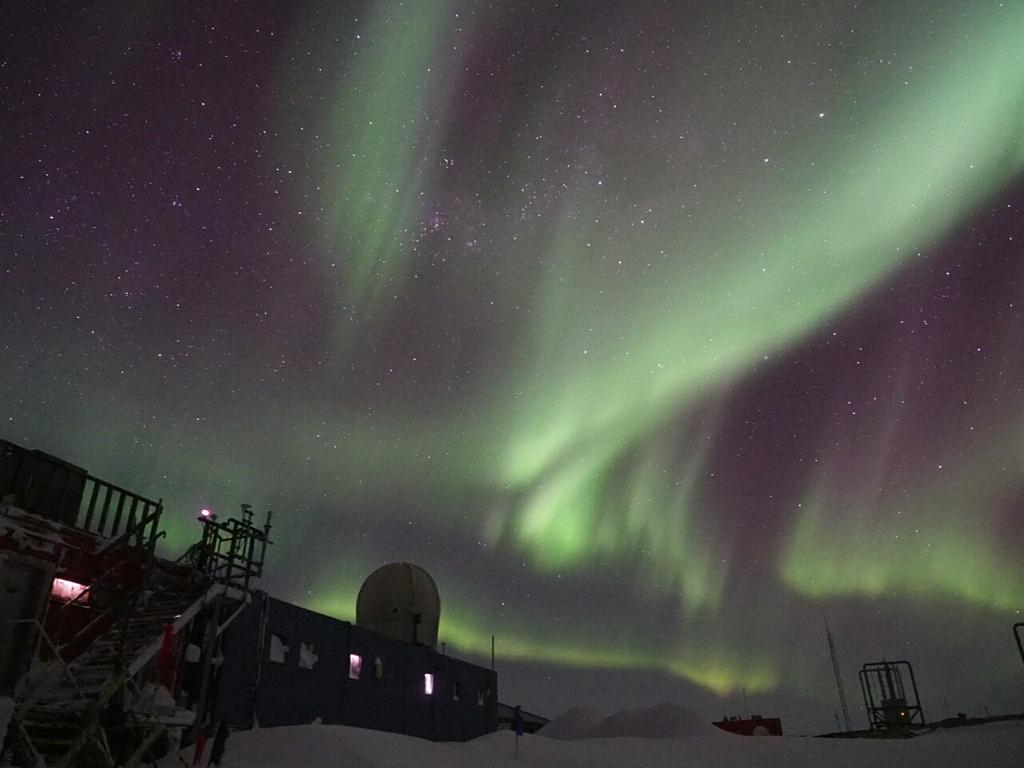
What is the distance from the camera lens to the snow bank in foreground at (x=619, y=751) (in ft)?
56.0

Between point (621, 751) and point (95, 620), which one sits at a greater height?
point (95, 620)

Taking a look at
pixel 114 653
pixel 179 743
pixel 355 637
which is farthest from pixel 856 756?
pixel 114 653

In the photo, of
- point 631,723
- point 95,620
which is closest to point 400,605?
point 95,620

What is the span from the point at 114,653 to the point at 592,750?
14.9 meters

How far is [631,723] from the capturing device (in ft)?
175

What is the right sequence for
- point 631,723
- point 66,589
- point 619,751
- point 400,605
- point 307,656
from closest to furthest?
point 66,589, point 619,751, point 307,656, point 400,605, point 631,723

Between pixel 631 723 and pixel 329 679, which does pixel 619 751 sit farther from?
pixel 631 723

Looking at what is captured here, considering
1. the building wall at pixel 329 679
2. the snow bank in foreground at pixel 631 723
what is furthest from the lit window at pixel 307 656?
the snow bank in foreground at pixel 631 723

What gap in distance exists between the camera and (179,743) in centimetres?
1930

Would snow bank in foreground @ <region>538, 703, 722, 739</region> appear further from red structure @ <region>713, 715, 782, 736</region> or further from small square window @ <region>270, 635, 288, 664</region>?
small square window @ <region>270, 635, 288, 664</region>

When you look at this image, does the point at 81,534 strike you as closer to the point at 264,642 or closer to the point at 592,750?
the point at 264,642

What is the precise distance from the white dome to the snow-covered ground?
24.3 feet

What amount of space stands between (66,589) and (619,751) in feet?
58.0

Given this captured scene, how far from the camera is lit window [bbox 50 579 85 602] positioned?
60.6ft
